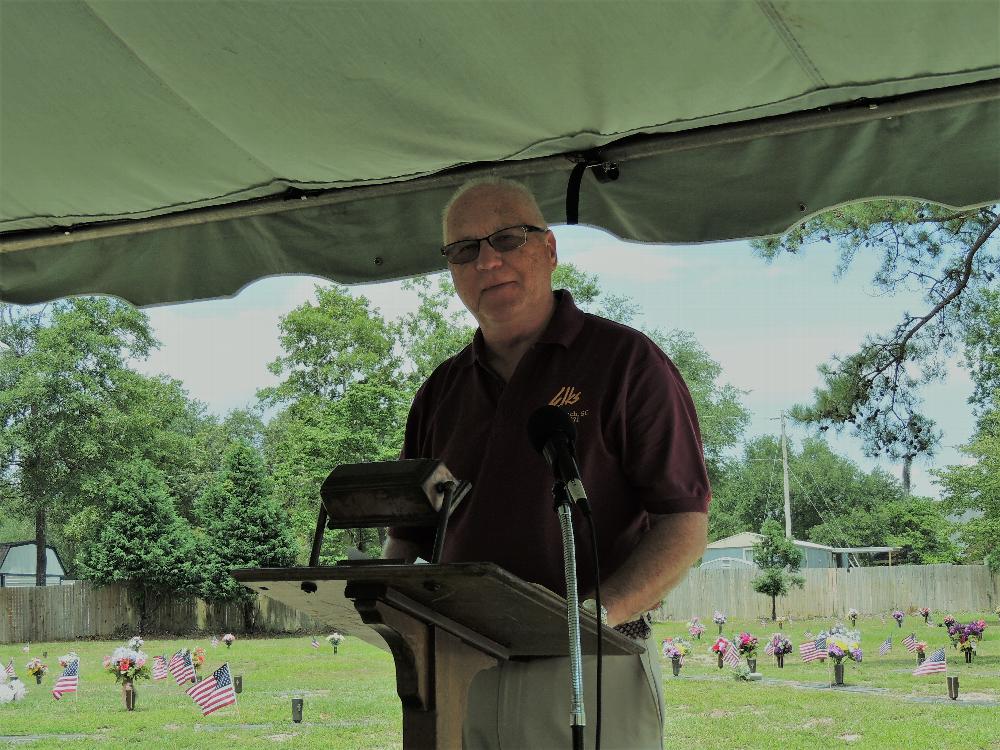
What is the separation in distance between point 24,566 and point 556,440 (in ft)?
63.5

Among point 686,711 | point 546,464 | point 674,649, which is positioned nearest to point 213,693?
point 686,711

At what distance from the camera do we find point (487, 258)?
159cm

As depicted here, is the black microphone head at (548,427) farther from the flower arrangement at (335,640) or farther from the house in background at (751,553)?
the house in background at (751,553)

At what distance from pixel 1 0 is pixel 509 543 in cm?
106

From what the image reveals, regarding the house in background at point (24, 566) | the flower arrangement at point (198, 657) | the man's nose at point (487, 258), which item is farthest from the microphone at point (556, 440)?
the house in background at point (24, 566)

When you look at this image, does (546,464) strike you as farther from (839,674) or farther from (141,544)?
(141,544)

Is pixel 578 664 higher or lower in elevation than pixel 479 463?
lower

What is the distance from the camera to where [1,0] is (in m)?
1.47

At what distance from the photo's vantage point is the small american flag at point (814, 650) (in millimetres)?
9664

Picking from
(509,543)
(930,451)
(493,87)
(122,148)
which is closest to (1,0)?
(122,148)

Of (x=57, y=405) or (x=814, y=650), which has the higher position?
(x=57, y=405)

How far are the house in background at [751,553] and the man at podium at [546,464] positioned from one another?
43.3 feet

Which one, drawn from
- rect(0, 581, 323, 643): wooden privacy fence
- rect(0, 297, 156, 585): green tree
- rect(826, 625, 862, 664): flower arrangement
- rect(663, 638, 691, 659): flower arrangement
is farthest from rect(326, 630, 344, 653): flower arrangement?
rect(0, 297, 156, 585): green tree

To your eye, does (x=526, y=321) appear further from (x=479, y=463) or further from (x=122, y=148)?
(x=122, y=148)
